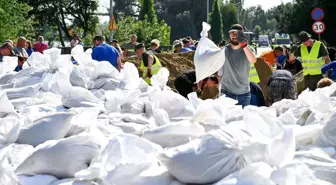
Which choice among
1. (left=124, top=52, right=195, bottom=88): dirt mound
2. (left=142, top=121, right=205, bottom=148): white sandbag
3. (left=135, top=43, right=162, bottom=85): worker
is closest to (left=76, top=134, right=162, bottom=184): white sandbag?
(left=142, top=121, right=205, bottom=148): white sandbag

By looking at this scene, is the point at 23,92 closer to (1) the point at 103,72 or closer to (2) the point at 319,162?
(1) the point at 103,72

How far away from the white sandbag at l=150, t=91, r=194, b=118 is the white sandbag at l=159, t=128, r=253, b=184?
56.7 inches

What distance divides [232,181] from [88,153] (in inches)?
32.9

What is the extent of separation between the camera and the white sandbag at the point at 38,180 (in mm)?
3244

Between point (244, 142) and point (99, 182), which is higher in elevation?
point (244, 142)

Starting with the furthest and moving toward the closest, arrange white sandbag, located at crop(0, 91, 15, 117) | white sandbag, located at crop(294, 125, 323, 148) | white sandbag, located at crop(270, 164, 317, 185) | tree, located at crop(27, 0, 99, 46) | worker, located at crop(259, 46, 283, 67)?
1. tree, located at crop(27, 0, 99, 46)
2. worker, located at crop(259, 46, 283, 67)
3. white sandbag, located at crop(0, 91, 15, 117)
4. white sandbag, located at crop(294, 125, 323, 148)
5. white sandbag, located at crop(270, 164, 317, 185)

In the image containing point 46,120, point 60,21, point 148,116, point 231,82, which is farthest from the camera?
point 60,21

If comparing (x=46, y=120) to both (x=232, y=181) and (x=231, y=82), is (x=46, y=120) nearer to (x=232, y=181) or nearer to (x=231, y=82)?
(x=232, y=181)

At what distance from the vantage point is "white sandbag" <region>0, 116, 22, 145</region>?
375 centimetres

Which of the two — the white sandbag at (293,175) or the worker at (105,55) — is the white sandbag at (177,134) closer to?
the white sandbag at (293,175)

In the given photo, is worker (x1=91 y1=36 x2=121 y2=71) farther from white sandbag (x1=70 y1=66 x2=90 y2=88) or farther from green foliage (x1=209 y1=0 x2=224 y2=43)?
green foliage (x1=209 y1=0 x2=224 y2=43)

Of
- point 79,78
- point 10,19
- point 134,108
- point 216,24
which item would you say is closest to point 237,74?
point 79,78

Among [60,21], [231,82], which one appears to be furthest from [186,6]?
[231,82]

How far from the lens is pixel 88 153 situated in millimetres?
3299
